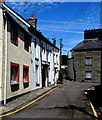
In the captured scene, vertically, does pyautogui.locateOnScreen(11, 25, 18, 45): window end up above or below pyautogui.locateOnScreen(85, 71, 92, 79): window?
above

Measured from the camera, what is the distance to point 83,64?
35562mm

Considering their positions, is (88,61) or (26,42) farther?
(88,61)

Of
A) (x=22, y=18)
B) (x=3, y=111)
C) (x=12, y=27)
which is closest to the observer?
(x=3, y=111)

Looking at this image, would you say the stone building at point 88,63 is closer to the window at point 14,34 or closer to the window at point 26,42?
the window at point 26,42

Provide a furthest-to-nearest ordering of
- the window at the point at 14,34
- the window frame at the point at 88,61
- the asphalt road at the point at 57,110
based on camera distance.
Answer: the window frame at the point at 88,61 < the window at the point at 14,34 < the asphalt road at the point at 57,110

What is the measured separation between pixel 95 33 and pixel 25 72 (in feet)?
111

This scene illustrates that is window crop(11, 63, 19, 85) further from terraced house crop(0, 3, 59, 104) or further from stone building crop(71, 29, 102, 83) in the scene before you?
stone building crop(71, 29, 102, 83)

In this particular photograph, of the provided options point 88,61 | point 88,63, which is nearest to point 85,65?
point 88,63

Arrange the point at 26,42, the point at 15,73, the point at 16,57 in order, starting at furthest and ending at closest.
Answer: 1. the point at 26,42
2. the point at 15,73
3. the point at 16,57

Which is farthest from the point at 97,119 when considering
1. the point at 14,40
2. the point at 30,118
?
the point at 14,40

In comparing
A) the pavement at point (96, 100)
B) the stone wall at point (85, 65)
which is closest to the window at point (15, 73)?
the pavement at point (96, 100)

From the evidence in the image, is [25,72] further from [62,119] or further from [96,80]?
[96,80]

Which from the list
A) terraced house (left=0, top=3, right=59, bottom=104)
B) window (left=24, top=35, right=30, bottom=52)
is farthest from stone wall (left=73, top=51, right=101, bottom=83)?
window (left=24, top=35, right=30, bottom=52)

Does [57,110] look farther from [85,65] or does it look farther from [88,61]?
[88,61]
